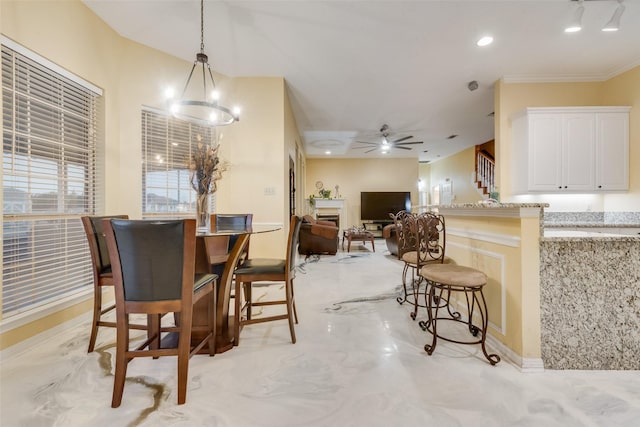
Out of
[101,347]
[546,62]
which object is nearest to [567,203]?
[546,62]

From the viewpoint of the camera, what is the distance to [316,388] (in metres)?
1.60

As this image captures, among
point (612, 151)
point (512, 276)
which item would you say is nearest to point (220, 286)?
point (512, 276)

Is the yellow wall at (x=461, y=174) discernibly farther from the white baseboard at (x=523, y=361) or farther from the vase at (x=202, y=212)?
the vase at (x=202, y=212)

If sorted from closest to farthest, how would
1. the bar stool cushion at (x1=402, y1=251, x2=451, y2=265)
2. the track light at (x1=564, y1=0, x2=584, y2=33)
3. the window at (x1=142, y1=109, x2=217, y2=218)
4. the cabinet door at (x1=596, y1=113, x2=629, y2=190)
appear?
the track light at (x1=564, y1=0, x2=584, y2=33) → the bar stool cushion at (x1=402, y1=251, x2=451, y2=265) → the window at (x1=142, y1=109, x2=217, y2=218) → the cabinet door at (x1=596, y1=113, x2=629, y2=190)

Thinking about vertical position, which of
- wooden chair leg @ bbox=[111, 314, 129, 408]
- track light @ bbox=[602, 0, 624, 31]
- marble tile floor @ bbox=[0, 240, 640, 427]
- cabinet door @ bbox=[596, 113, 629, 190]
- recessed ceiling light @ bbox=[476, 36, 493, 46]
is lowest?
marble tile floor @ bbox=[0, 240, 640, 427]

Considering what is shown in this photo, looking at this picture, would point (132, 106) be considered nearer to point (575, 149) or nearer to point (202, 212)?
point (202, 212)

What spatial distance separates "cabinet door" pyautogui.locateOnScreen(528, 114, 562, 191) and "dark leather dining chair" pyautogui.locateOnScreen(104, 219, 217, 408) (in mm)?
4307

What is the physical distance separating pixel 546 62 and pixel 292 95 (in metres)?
3.63

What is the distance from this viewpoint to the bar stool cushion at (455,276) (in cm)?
181

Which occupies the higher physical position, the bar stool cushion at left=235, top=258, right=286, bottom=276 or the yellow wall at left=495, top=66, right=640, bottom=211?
the yellow wall at left=495, top=66, right=640, bottom=211

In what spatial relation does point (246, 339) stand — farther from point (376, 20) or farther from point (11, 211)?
point (376, 20)

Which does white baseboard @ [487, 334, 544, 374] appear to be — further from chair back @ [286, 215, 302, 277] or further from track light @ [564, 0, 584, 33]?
track light @ [564, 0, 584, 33]

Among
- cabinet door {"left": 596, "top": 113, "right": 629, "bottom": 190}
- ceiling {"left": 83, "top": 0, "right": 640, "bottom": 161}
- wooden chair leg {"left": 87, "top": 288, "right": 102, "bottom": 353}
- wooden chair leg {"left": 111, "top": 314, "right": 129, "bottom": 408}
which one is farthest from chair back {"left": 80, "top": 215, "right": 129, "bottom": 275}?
cabinet door {"left": 596, "top": 113, "right": 629, "bottom": 190}

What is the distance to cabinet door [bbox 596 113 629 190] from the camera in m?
3.60
